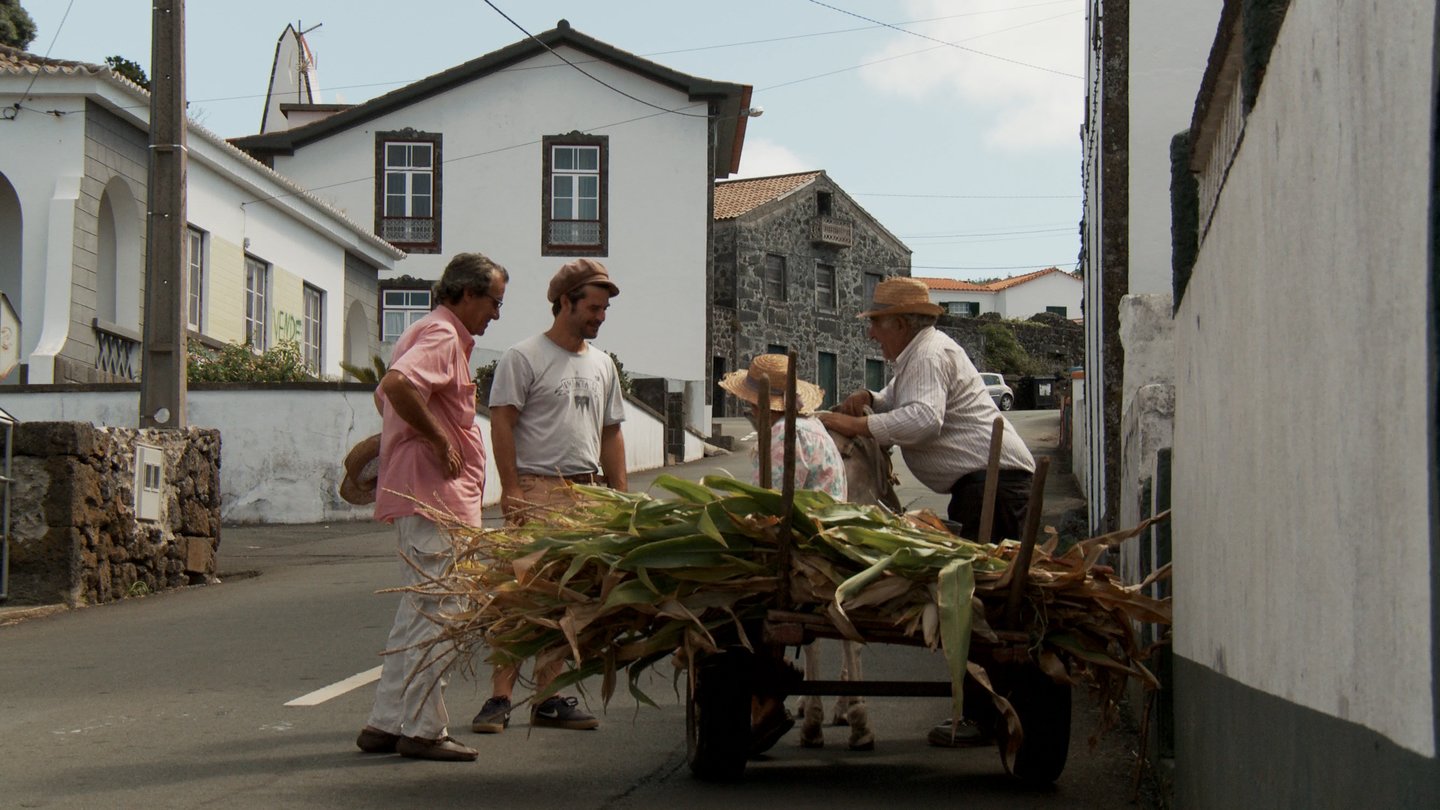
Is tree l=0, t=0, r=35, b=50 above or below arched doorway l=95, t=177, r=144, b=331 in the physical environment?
above

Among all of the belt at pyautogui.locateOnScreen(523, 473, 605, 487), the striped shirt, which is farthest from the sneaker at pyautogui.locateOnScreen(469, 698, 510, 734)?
the striped shirt

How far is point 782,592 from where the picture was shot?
513cm

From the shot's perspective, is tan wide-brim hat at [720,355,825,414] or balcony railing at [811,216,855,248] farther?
balcony railing at [811,216,855,248]

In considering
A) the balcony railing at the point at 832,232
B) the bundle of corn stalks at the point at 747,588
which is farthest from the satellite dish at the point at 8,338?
the balcony railing at the point at 832,232

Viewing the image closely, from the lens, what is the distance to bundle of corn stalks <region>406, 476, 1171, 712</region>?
504 cm

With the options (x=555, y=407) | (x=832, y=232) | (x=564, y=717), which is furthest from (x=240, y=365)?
(x=832, y=232)

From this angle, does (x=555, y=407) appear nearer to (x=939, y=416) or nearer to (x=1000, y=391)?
(x=939, y=416)

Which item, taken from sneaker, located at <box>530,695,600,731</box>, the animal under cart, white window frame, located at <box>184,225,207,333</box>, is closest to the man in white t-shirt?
sneaker, located at <box>530,695,600,731</box>

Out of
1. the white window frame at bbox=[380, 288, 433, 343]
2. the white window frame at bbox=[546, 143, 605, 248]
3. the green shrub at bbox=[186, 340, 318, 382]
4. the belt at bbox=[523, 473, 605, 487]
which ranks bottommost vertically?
the belt at bbox=[523, 473, 605, 487]

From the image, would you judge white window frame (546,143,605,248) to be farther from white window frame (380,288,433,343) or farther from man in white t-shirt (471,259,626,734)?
man in white t-shirt (471,259,626,734)

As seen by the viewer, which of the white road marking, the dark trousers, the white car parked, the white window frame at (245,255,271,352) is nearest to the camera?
the dark trousers

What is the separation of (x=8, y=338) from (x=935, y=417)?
1542cm

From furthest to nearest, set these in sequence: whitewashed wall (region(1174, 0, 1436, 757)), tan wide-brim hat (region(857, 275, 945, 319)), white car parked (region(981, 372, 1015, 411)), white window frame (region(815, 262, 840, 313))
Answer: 1. white car parked (region(981, 372, 1015, 411))
2. white window frame (region(815, 262, 840, 313))
3. tan wide-brim hat (region(857, 275, 945, 319))
4. whitewashed wall (region(1174, 0, 1436, 757))

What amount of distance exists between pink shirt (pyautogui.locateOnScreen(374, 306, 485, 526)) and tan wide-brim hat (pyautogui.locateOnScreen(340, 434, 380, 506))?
114 millimetres
